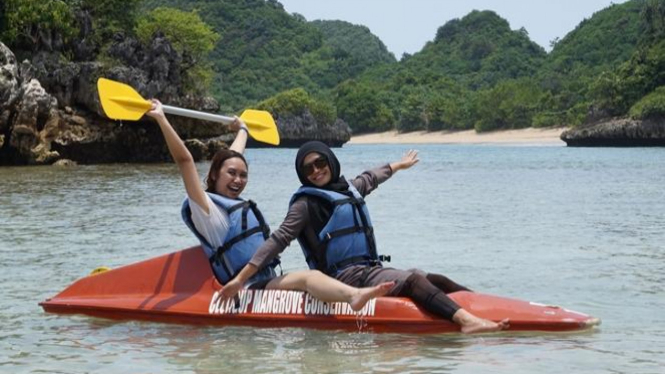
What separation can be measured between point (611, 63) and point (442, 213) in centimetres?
11408

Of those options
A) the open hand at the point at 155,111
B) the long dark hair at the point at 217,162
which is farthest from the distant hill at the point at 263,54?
the open hand at the point at 155,111

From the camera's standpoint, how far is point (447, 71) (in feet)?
541

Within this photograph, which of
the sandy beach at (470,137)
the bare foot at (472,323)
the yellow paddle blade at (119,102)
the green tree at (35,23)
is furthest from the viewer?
the sandy beach at (470,137)

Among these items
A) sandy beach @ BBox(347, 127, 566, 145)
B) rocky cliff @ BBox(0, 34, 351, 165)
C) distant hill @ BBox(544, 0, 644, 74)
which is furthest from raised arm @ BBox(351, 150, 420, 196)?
distant hill @ BBox(544, 0, 644, 74)

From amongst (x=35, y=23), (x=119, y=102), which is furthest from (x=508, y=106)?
(x=119, y=102)

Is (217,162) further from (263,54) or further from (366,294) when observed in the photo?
(263,54)

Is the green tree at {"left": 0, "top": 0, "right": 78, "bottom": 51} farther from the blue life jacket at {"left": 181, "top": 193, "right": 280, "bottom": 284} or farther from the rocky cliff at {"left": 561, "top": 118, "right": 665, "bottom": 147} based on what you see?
the rocky cliff at {"left": 561, "top": 118, "right": 665, "bottom": 147}

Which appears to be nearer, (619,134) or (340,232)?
(340,232)

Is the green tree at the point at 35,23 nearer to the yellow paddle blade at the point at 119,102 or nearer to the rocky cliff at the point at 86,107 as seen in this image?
the rocky cliff at the point at 86,107

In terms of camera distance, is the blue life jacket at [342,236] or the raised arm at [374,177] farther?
the raised arm at [374,177]

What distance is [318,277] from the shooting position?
24.6 ft

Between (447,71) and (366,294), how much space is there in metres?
160

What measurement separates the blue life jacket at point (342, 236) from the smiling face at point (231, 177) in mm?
425

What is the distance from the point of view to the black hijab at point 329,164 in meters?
7.37
